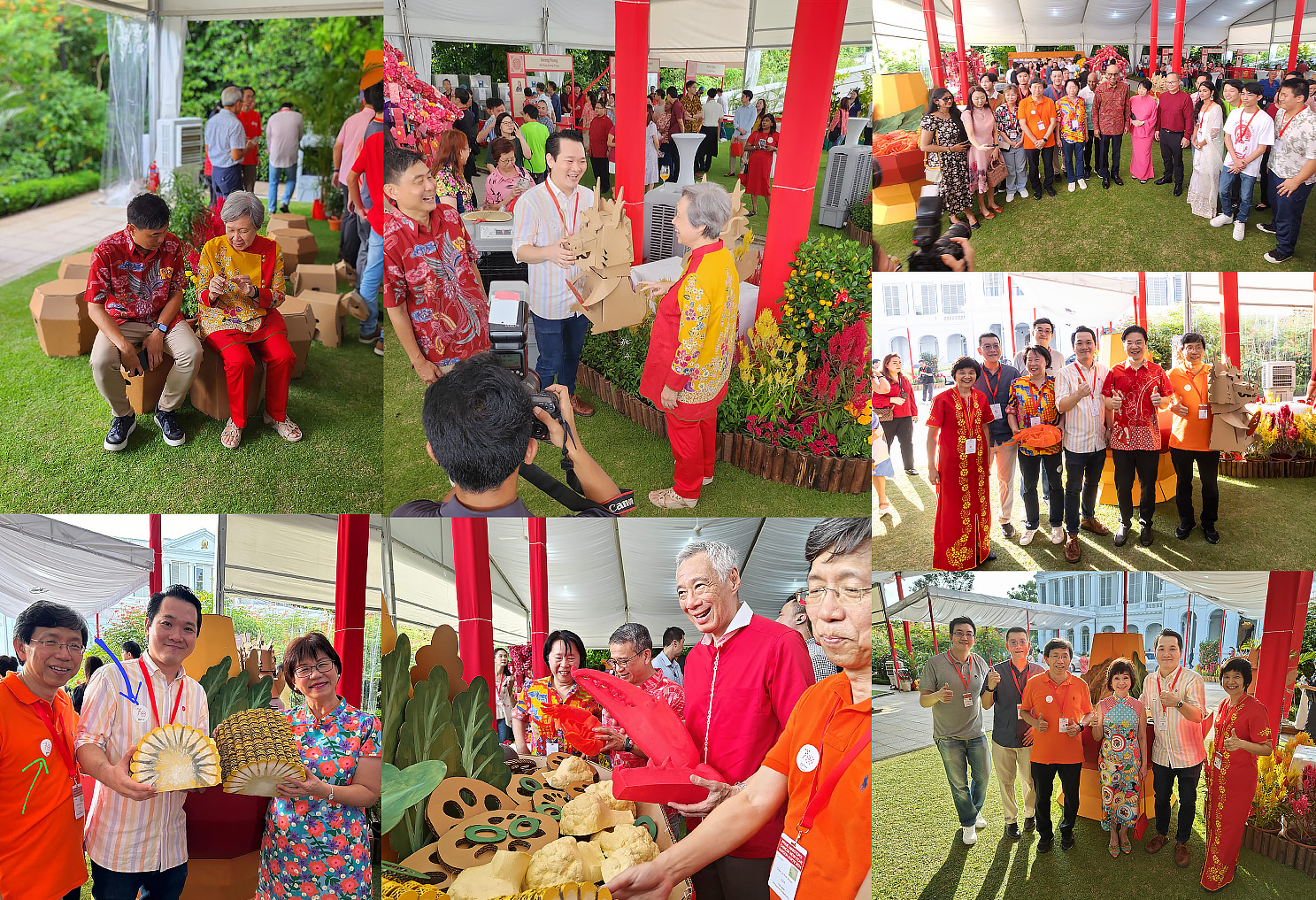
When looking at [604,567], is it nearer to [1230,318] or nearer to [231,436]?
[231,436]

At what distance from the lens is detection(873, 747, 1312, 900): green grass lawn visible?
4.27 m

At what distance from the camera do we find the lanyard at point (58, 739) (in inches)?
147

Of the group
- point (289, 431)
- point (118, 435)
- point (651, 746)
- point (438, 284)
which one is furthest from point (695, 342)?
point (118, 435)

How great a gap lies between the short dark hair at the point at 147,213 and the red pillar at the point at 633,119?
7.62 feet

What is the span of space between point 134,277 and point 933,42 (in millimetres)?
4015

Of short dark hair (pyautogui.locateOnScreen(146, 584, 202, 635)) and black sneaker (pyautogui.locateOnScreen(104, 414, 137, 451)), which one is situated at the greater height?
black sneaker (pyautogui.locateOnScreen(104, 414, 137, 451))

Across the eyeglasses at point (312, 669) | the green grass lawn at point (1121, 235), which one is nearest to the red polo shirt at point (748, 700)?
the eyeglasses at point (312, 669)

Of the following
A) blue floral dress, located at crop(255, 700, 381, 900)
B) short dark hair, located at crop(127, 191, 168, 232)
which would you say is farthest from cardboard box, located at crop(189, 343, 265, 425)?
blue floral dress, located at crop(255, 700, 381, 900)

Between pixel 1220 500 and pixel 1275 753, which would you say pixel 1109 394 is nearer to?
pixel 1220 500

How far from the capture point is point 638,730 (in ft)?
12.5

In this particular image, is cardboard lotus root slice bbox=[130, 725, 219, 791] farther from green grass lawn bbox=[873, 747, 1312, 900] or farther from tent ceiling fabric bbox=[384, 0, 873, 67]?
tent ceiling fabric bbox=[384, 0, 873, 67]

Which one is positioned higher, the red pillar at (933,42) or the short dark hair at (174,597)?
the red pillar at (933,42)

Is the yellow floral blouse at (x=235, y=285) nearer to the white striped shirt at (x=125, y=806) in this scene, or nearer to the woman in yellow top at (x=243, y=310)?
the woman in yellow top at (x=243, y=310)

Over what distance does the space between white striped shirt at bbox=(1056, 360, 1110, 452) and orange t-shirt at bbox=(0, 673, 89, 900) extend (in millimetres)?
4762
